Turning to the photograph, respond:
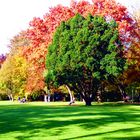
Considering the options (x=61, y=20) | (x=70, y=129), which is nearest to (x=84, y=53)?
(x=61, y=20)

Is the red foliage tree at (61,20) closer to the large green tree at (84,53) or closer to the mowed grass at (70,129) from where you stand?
the large green tree at (84,53)

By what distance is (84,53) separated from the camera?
37.3 metres

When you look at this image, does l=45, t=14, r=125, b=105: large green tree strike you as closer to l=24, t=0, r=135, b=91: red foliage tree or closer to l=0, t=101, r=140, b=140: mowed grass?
l=24, t=0, r=135, b=91: red foliage tree

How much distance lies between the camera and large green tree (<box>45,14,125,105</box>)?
122 ft

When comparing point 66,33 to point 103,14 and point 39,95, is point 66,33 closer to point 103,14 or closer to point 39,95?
point 103,14

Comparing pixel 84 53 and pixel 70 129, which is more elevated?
pixel 84 53

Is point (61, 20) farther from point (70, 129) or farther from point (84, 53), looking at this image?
point (70, 129)

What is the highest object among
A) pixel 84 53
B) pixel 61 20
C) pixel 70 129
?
pixel 61 20

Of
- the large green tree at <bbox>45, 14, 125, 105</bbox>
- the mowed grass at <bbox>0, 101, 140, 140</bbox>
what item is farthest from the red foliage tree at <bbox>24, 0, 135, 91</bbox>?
the mowed grass at <bbox>0, 101, 140, 140</bbox>

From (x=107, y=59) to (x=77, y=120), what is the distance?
18572 millimetres

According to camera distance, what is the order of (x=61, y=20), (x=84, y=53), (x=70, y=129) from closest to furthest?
(x=70, y=129)
(x=84, y=53)
(x=61, y=20)

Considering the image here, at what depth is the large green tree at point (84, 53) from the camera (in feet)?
122

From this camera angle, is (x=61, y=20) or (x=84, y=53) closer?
(x=84, y=53)

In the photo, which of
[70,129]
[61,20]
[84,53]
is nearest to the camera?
[70,129]
